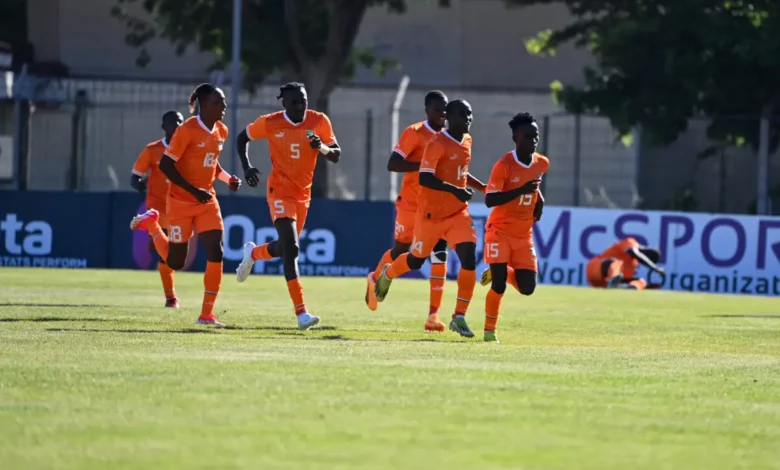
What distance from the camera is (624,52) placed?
33750 mm

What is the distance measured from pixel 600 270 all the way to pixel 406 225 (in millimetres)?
12039

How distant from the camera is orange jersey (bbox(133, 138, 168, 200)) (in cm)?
1825

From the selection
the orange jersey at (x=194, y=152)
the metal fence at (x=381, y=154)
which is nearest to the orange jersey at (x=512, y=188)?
the orange jersey at (x=194, y=152)

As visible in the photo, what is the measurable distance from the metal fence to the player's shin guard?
55.0ft

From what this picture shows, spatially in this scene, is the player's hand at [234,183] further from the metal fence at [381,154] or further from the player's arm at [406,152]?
the metal fence at [381,154]

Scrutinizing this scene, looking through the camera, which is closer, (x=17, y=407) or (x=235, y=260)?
(x=17, y=407)

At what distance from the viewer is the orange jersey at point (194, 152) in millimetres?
15281

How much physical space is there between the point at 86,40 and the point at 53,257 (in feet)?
56.1

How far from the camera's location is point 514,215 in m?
14.0

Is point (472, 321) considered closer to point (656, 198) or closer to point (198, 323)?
point (198, 323)

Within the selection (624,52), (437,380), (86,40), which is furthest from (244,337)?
(86,40)

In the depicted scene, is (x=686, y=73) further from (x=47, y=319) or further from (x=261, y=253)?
(x=47, y=319)

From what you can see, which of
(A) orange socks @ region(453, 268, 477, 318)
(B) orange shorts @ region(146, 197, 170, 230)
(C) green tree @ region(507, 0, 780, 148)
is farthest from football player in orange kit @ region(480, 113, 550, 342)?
(C) green tree @ region(507, 0, 780, 148)

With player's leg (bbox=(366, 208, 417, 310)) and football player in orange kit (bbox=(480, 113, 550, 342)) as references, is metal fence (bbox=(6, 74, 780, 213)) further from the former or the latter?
football player in orange kit (bbox=(480, 113, 550, 342))
